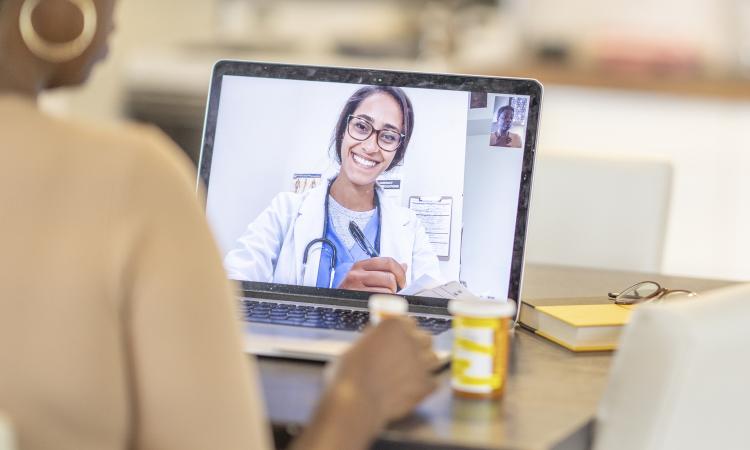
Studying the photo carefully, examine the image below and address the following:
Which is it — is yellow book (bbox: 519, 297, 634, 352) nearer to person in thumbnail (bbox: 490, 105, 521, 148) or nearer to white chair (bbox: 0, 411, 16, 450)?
person in thumbnail (bbox: 490, 105, 521, 148)

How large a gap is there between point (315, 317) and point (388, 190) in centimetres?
19

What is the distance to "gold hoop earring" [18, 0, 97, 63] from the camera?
95cm

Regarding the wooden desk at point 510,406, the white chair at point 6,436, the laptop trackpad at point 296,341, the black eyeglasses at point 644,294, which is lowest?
the wooden desk at point 510,406

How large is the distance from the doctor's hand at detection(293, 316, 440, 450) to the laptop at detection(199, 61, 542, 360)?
1.18ft

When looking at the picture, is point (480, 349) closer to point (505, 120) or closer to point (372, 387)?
point (372, 387)

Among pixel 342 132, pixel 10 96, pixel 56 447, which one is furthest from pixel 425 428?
pixel 342 132

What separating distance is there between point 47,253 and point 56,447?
0.15 m

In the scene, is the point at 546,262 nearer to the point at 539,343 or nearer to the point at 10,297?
the point at 539,343

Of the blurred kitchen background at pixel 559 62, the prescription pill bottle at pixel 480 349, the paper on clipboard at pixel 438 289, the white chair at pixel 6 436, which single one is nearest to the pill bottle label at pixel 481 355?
the prescription pill bottle at pixel 480 349

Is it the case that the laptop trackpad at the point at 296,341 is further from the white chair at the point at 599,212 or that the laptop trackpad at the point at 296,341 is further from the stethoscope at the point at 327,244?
the white chair at the point at 599,212

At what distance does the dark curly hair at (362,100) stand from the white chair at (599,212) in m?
0.80

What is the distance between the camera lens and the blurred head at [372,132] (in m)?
1.49

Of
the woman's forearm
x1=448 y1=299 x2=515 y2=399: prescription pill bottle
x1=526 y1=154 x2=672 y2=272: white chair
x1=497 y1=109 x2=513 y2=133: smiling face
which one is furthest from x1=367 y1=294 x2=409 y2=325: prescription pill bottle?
x1=526 y1=154 x2=672 y2=272: white chair

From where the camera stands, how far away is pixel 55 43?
Result: 3.16 feet
